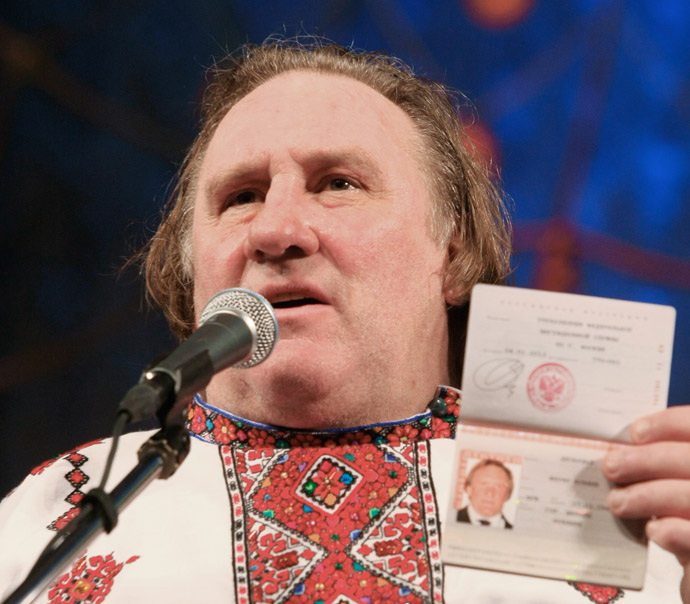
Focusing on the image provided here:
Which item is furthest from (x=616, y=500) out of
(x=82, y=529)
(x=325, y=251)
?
(x=325, y=251)

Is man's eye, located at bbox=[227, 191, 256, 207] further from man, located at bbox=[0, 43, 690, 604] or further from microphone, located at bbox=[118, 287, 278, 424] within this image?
microphone, located at bbox=[118, 287, 278, 424]

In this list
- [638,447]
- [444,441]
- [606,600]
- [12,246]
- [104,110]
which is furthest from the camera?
[104,110]

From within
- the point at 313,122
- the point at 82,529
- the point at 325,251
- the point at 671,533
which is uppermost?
the point at 313,122

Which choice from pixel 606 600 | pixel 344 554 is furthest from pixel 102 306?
pixel 606 600

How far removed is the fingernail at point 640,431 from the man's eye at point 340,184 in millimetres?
946

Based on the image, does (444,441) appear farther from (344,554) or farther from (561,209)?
(561,209)

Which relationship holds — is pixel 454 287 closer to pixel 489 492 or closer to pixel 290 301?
pixel 290 301

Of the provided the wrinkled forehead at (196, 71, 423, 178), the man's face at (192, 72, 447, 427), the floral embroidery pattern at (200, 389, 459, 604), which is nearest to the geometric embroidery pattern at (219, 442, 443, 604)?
the floral embroidery pattern at (200, 389, 459, 604)

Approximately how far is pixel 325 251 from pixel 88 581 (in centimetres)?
80

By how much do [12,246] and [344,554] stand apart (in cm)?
223

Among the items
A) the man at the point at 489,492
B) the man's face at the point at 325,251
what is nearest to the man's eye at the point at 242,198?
the man's face at the point at 325,251

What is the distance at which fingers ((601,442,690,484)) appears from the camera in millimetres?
1150

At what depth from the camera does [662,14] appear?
3219 millimetres

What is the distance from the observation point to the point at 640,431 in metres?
1.16
